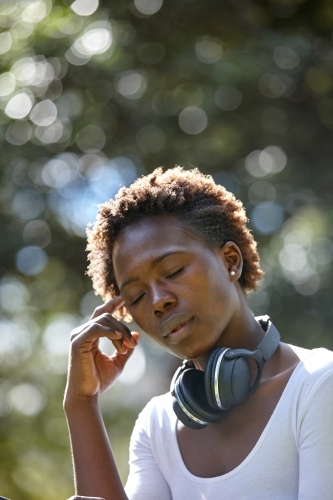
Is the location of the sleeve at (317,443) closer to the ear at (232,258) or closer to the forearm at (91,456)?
the ear at (232,258)

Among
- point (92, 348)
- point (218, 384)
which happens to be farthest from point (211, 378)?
point (92, 348)

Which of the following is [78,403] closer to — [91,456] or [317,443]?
[91,456]

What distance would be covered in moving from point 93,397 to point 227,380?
2.37ft

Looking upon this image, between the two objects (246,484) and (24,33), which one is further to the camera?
(24,33)

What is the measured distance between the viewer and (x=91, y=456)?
7.89 feet

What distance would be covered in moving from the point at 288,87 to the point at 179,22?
3.78ft

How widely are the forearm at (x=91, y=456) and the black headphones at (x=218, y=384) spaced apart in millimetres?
356

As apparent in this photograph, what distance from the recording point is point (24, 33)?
6203 millimetres

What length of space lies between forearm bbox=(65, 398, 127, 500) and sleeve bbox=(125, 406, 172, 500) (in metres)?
0.13

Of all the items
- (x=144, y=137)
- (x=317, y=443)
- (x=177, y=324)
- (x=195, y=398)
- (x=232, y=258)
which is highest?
(x=144, y=137)

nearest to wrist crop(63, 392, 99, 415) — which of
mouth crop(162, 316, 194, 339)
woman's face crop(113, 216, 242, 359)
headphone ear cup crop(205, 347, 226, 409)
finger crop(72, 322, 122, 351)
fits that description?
finger crop(72, 322, 122, 351)

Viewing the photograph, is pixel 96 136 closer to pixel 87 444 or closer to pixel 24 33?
pixel 24 33

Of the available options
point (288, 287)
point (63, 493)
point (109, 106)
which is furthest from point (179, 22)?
point (63, 493)

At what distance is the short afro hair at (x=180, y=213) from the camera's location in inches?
98.1
